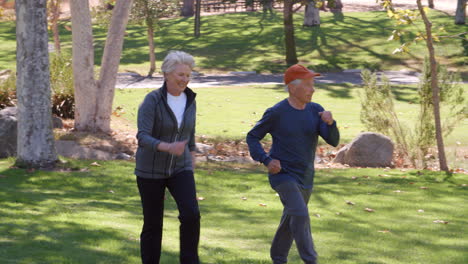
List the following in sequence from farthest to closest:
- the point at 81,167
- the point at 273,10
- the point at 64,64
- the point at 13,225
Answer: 1. the point at 273,10
2. the point at 64,64
3. the point at 81,167
4. the point at 13,225

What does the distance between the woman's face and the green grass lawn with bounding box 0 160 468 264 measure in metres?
2.12

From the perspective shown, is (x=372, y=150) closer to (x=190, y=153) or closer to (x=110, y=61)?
(x=110, y=61)

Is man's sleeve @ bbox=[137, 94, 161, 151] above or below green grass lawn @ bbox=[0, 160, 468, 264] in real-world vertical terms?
above

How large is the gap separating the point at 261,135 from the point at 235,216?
425 centimetres

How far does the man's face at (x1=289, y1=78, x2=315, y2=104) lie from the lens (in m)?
6.02

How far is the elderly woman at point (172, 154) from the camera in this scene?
5699 mm

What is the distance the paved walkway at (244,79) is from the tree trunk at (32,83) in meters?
17.9

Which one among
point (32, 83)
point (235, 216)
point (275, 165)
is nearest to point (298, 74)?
point (275, 165)

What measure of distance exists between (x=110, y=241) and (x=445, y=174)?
8.60 metres

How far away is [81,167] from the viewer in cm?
1397

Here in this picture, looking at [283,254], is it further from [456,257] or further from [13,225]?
[13,225]

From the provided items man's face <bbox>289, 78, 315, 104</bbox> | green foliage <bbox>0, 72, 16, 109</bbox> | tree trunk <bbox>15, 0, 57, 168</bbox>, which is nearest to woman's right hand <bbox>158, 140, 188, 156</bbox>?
man's face <bbox>289, 78, 315, 104</bbox>

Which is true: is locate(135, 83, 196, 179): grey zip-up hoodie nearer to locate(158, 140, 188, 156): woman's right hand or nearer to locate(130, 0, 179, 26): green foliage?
locate(158, 140, 188, 156): woman's right hand

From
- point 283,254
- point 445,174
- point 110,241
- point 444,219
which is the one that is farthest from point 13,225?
point 445,174
